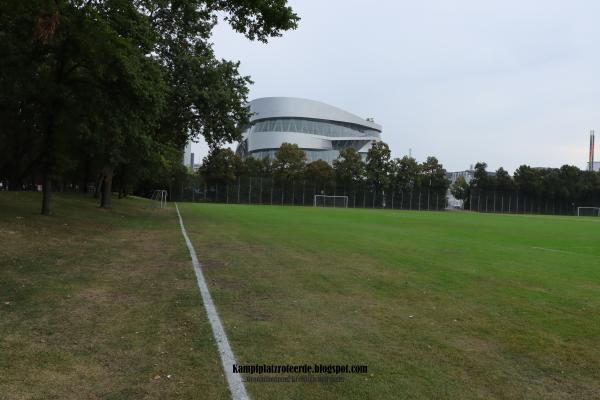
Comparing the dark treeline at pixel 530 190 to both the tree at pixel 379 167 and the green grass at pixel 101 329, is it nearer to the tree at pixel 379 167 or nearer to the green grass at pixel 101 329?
the tree at pixel 379 167

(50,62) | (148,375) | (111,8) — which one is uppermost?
(111,8)

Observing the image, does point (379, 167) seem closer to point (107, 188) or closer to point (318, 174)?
point (318, 174)

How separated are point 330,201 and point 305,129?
56.6 m

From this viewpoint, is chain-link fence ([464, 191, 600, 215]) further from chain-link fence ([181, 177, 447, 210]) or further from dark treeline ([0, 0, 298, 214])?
dark treeline ([0, 0, 298, 214])

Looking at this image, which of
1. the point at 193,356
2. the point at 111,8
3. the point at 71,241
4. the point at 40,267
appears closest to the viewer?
the point at 193,356

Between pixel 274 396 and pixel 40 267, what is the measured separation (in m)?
7.70

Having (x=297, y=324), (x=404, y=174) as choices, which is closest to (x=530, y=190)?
(x=404, y=174)

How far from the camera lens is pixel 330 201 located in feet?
310

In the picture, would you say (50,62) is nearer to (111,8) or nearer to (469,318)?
(111,8)

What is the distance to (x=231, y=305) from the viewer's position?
755cm

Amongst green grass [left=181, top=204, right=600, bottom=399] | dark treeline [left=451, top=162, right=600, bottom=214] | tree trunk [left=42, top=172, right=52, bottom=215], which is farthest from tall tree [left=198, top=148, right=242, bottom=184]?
green grass [left=181, top=204, right=600, bottom=399]

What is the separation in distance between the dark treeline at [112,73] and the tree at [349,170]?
6693 centimetres

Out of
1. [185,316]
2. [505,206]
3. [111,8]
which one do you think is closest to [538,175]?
[505,206]

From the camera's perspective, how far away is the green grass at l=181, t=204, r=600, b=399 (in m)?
4.78
